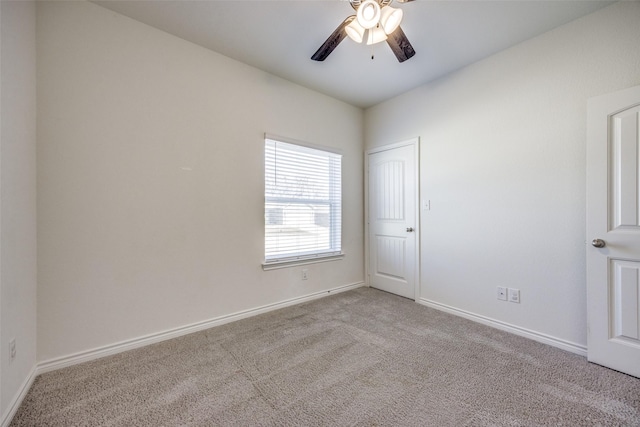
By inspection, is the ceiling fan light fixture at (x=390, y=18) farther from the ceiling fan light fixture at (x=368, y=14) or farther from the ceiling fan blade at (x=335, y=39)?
the ceiling fan blade at (x=335, y=39)

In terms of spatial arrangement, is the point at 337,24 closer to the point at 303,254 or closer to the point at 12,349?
the point at 303,254

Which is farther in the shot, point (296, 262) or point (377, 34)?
point (296, 262)

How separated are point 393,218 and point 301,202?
126cm

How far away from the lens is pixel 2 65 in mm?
1396

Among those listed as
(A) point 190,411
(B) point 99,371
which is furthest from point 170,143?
(A) point 190,411

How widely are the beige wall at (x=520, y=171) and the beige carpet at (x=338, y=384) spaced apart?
0.47 meters

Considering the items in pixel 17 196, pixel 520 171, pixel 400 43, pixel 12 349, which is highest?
pixel 400 43

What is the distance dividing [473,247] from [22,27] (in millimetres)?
3913

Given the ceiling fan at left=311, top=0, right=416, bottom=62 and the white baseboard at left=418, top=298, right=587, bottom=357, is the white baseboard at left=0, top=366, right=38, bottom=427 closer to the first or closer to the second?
the ceiling fan at left=311, top=0, right=416, bottom=62

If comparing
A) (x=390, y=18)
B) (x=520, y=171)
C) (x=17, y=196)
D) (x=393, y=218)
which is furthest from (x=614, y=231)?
(x=17, y=196)

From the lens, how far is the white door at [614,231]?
1.74 meters

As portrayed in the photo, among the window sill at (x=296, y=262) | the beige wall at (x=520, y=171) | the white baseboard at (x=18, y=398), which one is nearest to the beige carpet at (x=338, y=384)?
the white baseboard at (x=18, y=398)

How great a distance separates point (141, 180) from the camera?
84.1 inches

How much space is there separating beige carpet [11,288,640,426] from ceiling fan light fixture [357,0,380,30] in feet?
7.67
